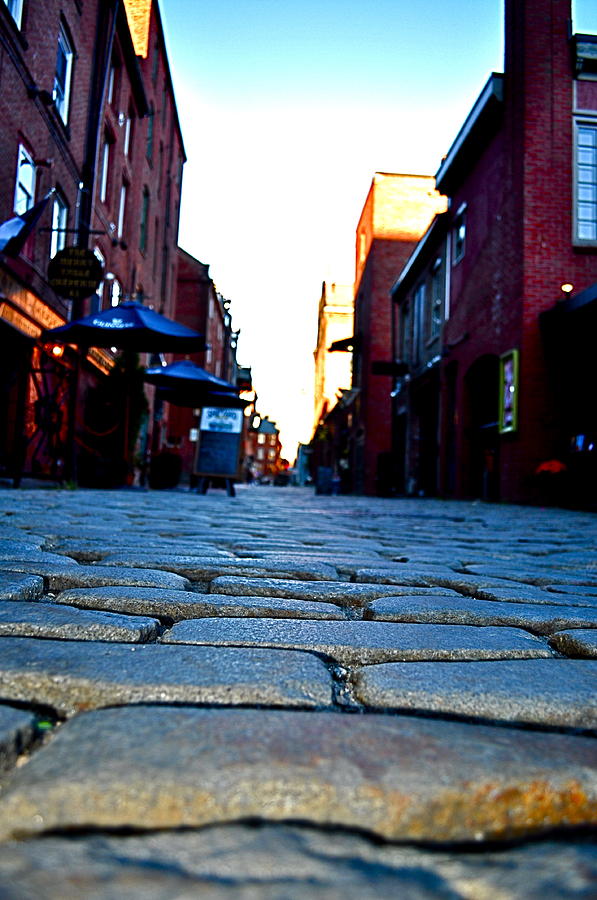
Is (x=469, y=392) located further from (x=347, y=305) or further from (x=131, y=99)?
(x=347, y=305)

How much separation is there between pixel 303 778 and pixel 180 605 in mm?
1111

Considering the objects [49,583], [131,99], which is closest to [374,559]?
[49,583]

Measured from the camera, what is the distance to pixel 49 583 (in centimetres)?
204

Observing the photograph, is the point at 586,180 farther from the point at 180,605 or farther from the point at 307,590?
the point at 180,605

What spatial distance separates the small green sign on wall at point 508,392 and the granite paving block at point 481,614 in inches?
394

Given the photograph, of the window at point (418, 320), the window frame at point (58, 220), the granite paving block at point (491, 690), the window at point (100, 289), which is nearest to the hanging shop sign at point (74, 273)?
the window frame at point (58, 220)

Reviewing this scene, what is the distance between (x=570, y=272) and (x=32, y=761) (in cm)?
1261

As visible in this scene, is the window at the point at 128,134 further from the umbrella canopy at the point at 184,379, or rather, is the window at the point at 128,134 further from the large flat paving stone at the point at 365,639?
the large flat paving stone at the point at 365,639

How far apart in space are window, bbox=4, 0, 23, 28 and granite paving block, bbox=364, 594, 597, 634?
11.3 m

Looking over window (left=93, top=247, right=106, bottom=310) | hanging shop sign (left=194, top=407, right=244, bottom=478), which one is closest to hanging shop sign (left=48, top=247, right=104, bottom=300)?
hanging shop sign (left=194, top=407, right=244, bottom=478)

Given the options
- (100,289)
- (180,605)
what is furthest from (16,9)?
(180,605)

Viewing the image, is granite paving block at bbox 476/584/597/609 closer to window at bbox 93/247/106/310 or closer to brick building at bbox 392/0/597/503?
brick building at bbox 392/0/597/503

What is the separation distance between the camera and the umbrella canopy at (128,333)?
34.2ft

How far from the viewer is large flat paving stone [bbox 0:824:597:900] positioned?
53 centimetres
